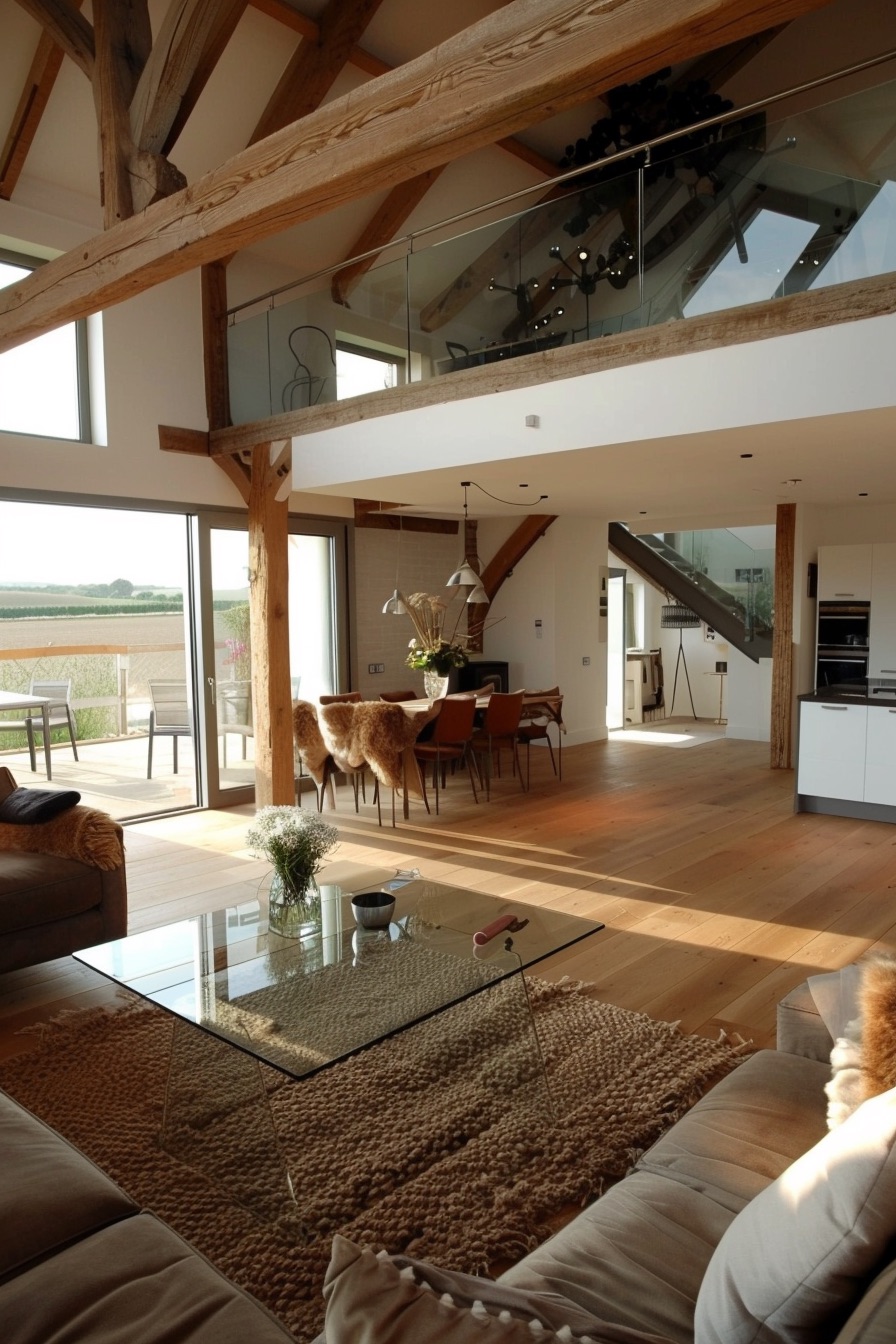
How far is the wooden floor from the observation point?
374 cm

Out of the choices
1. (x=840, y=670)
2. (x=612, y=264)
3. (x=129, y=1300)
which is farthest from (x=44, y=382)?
(x=840, y=670)

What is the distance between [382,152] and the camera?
2576mm

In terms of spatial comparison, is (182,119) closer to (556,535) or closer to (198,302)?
(198,302)

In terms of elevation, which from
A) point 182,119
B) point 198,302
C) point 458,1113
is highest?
point 198,302

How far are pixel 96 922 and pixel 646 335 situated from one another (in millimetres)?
3871

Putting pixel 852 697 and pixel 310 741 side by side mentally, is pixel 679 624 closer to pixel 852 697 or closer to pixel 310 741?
pixel 852 697

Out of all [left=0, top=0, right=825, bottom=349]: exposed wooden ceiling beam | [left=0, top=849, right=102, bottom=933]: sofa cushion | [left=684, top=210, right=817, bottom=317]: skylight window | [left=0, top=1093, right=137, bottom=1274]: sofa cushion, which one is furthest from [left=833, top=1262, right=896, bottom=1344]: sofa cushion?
[left=684, top=210, right=817, bottom=317]: skylight window

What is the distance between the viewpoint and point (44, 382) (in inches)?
240

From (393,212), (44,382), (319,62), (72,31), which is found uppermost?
(319,62)

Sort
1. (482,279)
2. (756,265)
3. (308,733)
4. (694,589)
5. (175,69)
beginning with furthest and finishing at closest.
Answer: (694,589), (308,733), (482,279), (756,265), (175,69)

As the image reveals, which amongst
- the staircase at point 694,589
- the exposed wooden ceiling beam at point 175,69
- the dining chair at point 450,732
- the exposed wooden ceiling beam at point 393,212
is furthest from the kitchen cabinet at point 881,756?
the exposed wooden ceiling beam at point 175,69

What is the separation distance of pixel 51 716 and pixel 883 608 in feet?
21.5

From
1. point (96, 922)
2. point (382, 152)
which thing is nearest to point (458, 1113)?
point (96, 922)

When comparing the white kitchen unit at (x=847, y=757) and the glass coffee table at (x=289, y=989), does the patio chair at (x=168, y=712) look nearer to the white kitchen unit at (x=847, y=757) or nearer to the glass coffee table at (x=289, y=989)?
the glass coffee table at (x=289, y=989)
